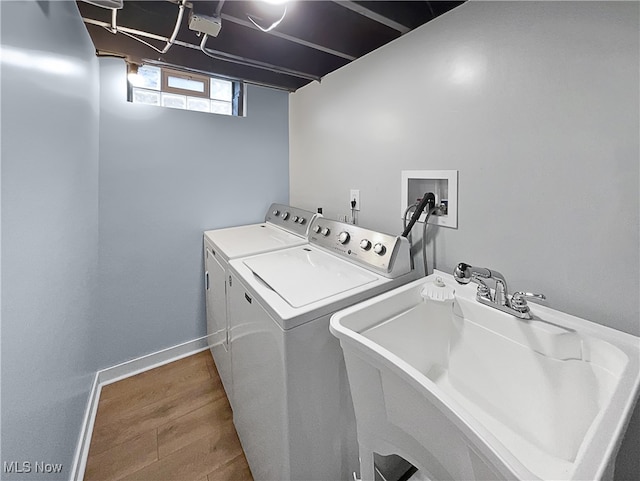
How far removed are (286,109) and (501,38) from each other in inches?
68.9

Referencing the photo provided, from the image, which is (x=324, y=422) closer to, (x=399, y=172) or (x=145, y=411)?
(x=399, y=172)

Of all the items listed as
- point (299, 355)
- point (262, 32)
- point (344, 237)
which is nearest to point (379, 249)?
point (344, 237)

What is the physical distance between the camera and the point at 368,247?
1310 mm

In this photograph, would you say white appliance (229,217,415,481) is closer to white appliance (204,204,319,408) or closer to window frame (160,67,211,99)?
white appliance (204,204,319,408)

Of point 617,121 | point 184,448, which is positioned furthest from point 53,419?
point 617,121

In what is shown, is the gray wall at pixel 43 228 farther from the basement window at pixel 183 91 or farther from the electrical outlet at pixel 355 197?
the electrical outlet at pixel 355 197

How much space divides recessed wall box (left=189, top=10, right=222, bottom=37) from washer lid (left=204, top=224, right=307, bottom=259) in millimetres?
1092

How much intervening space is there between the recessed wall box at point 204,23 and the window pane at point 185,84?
40.2 inches

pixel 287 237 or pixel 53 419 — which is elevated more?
pixel 287 237

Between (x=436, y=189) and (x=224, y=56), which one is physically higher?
(x=224, y=56)

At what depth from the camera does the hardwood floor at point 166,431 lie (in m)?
1.29

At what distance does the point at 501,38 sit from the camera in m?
1.01

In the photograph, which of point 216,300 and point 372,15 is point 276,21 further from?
point 216,300

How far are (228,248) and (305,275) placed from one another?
0.61 metres
